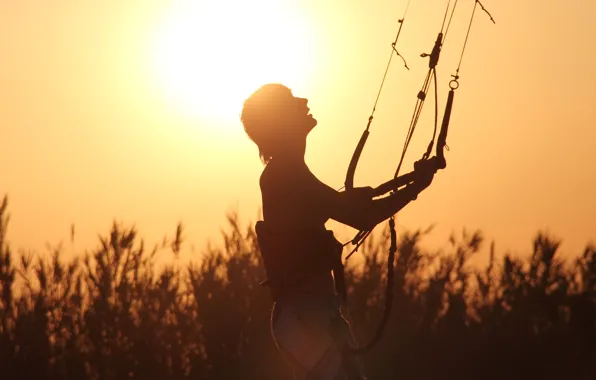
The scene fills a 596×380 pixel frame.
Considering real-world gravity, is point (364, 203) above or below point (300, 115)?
below

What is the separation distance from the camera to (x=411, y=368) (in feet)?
42.1

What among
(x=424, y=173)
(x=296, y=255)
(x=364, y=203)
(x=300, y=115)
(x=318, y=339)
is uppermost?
(x=300, y=115)

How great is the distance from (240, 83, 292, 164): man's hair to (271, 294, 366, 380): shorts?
863 mm

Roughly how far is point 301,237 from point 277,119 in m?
0.67

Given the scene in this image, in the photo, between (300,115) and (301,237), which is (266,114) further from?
(301,237)

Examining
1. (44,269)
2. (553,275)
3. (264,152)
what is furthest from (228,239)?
(264,152)

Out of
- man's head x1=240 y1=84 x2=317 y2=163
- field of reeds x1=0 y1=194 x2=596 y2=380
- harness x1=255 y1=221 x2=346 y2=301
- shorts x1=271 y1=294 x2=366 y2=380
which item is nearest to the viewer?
shorts x1=271 y1=294 x2=366 y2=380

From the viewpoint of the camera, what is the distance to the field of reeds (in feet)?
41.5

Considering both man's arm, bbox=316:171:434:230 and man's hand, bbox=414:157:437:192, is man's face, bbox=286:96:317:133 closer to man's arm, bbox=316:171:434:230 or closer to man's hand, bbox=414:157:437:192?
man's arm, bbox=316:171:434:230

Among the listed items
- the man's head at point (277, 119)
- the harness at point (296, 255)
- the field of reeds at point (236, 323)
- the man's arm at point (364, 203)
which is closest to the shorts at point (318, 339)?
the harness at point (296, 255)

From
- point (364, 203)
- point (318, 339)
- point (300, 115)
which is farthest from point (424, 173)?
point (318, 339)

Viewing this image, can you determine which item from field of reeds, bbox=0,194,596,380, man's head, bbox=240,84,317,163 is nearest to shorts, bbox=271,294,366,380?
man's head, bbox=240,84,317,163

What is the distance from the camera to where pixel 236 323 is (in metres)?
13.4

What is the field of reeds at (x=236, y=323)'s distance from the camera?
41.5 feet
